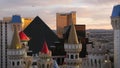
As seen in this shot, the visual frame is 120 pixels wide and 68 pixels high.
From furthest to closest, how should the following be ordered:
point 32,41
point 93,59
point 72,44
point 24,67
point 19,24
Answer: point 19,24
point 32,41
point 93,59
point 24,67
point 72,44

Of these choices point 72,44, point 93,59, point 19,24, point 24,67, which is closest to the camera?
point 72,44

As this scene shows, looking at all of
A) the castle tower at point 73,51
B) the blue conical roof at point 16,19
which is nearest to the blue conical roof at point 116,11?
the castle tower at point 73,51

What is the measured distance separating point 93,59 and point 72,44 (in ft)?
26.1

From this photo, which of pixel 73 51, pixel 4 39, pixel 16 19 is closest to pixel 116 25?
pixel 73 51

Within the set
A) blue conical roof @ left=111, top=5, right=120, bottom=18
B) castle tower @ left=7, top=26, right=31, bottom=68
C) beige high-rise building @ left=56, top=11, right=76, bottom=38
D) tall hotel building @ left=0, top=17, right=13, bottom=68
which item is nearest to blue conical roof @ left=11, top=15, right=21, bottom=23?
tall hotel building @ left=0, top=17, right=13, bottom=68

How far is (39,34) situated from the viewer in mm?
73938

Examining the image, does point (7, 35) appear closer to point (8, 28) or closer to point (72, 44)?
point (8, 28)

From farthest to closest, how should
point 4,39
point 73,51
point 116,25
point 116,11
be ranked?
point 4,39 → point 116,25 → point 116,11 → point 73,51

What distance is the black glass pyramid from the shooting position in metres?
71.9

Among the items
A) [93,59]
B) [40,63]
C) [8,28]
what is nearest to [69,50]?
[40,63]

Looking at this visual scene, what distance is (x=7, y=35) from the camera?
245ft

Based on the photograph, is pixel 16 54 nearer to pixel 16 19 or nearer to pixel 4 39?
pixel 4 39

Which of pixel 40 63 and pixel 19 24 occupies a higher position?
pixel 19 24

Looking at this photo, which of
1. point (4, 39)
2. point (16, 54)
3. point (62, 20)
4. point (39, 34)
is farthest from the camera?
point (62, 20)
